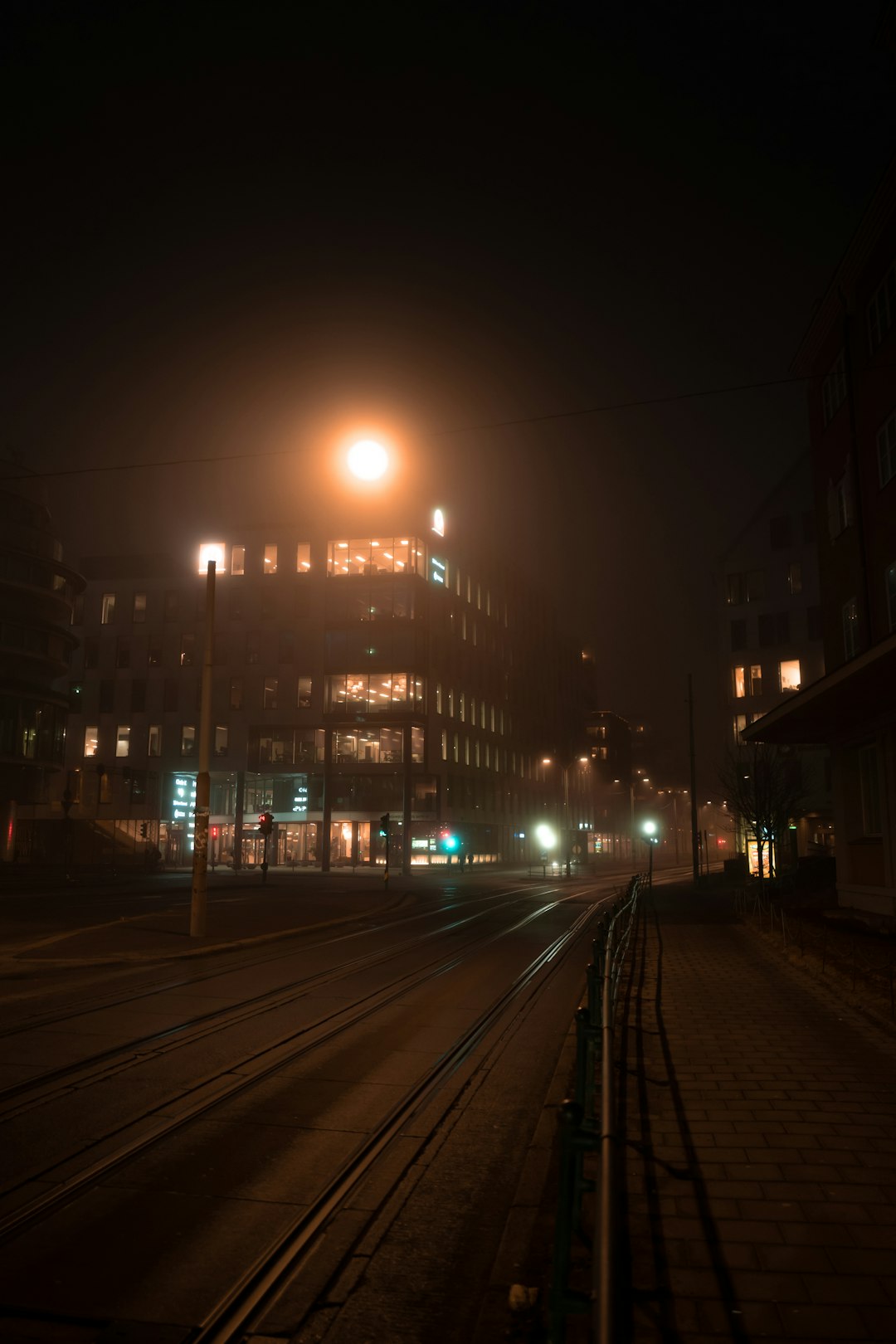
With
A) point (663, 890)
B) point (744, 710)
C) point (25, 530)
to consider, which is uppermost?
point (25, 530)

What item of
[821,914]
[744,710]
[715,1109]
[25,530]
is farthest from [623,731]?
[715,1109]

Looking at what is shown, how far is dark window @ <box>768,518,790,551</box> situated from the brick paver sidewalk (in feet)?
184

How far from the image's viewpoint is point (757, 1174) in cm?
606

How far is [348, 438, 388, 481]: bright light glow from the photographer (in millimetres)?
20328

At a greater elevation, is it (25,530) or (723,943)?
(25,530)

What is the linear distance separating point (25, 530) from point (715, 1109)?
225 feet

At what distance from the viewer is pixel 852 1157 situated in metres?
6.37

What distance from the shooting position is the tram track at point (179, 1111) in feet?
18.7

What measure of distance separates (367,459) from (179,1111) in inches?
596

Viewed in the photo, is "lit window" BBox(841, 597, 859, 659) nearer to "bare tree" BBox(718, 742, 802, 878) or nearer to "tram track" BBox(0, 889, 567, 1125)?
"bare tree" BBox(718, 742, 802, 878)

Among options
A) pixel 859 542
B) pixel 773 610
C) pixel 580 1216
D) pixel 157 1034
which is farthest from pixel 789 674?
pixel 580 1216

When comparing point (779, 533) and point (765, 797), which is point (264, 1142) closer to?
point (765, 797)

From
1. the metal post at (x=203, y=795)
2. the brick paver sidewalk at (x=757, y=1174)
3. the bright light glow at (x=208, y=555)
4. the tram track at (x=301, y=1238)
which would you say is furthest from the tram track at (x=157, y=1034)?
the bright light glow at (x=208, y=555)

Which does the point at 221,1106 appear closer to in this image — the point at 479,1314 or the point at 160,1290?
the point at 160,1290
